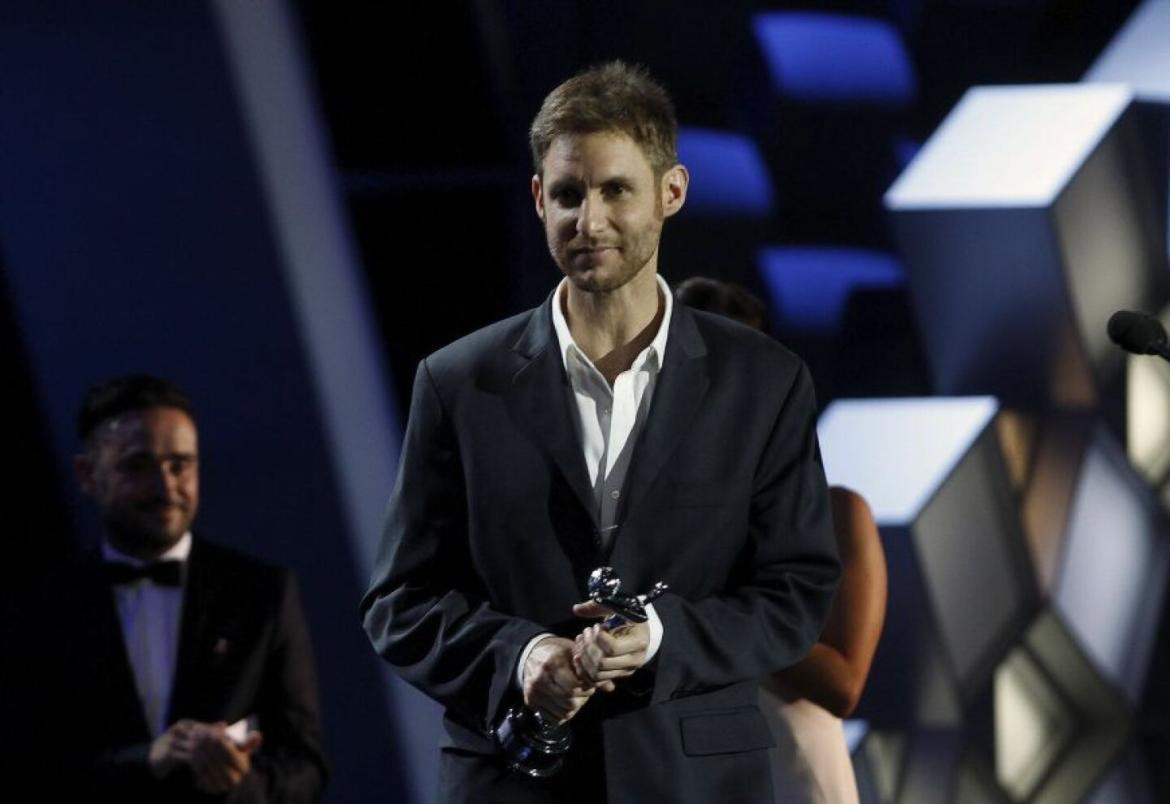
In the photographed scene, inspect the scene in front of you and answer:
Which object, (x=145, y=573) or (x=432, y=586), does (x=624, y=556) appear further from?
(x=145, y=573)

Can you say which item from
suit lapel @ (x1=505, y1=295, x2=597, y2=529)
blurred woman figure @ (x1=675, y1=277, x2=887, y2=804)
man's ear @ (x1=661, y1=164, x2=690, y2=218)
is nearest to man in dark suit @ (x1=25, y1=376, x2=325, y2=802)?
blurred woman figure @ (x1=675, y1=277, x2=887, y2=804)

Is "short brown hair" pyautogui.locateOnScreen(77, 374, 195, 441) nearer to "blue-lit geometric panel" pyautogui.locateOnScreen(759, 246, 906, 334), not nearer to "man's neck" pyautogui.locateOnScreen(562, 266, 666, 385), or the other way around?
"blue-lit geometric panel" pyautogui.locateOnScreen(759, 246, 906, 334)

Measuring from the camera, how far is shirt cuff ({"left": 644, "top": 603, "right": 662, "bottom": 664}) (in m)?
1.68

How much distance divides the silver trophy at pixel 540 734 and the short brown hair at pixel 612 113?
16.2 inches

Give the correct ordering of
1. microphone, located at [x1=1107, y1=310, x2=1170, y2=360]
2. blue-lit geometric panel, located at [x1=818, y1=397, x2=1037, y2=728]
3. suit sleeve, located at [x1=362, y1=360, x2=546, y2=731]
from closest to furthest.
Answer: suit sleeve, located at [x1=362, y1=360, x2=546, y2=731] < microphone, located at [x1=1107, y1=310, x2=1170, y2=360] < blue-lit geometric panel, located at [x1=818, y1=397, x2=1037, y2=728]

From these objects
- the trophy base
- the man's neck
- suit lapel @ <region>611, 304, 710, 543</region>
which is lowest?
the trophy base

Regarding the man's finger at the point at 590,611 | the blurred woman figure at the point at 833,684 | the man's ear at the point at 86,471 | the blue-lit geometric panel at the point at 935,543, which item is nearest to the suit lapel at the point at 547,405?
the man's finger at the point at 590,611

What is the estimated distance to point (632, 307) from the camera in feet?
6.02

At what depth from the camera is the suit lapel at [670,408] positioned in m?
1.77

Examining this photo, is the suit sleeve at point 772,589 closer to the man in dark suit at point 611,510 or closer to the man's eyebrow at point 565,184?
the man in dark suit at point 611,510

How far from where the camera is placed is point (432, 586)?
1811 millimetres

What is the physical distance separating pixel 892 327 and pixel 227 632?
149 cm

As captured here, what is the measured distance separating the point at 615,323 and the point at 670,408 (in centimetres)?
11

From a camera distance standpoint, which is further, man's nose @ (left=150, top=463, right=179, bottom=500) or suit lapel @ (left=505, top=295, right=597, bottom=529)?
man's nose @ (left=150, top=463, right=179, bottom=500)
